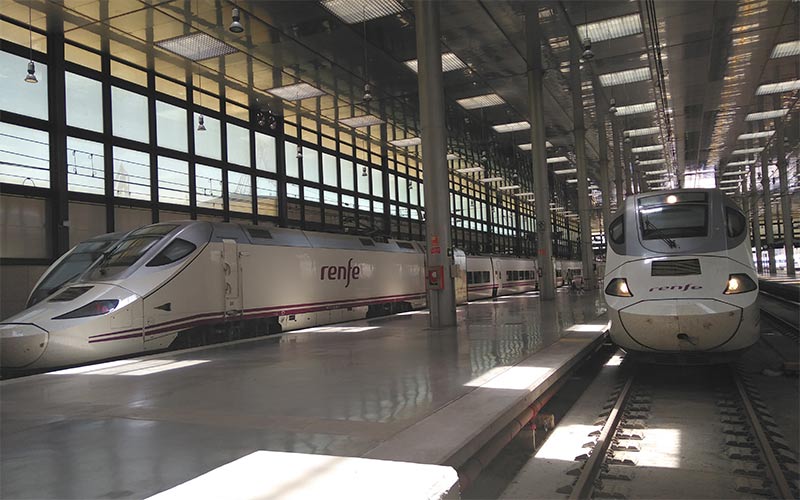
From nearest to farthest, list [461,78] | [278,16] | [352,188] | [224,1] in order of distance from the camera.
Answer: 1. [224,1]
2. [278,16]
3. [461,78]
4. [352,188]

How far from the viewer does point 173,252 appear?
31.3ft

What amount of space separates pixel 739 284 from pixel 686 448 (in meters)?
2.29

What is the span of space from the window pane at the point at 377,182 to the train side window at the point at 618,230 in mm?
18056

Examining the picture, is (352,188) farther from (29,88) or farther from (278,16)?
(29,88)

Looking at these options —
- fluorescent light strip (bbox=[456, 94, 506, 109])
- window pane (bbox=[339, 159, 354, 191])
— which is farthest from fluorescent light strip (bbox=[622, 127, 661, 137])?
window pane (bbox=[339, 159, 354, 191])

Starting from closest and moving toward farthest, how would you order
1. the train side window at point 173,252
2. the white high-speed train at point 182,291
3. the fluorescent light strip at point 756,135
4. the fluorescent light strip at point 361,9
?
1. the white high-speed train at point 182,291
2. the train side window at point 173,252
3. the fluorescent light strip at point 361,9
4. the fluorescent light strip at point 756,135

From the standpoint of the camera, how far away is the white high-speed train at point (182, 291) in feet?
25.9

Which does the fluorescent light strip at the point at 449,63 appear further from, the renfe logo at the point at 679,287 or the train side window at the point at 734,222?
the renfe logo at the point at 679,287

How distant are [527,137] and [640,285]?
68.0ft

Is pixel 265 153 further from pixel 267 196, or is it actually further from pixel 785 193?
pixel 785 193

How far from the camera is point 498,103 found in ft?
66.6

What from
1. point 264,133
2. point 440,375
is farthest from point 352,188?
point 440,375

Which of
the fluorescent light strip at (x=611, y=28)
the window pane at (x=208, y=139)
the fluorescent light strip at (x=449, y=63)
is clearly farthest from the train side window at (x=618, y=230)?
the window pane at (x=208, y=139)

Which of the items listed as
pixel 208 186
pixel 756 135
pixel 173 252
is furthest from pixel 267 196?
pixel 756 135
